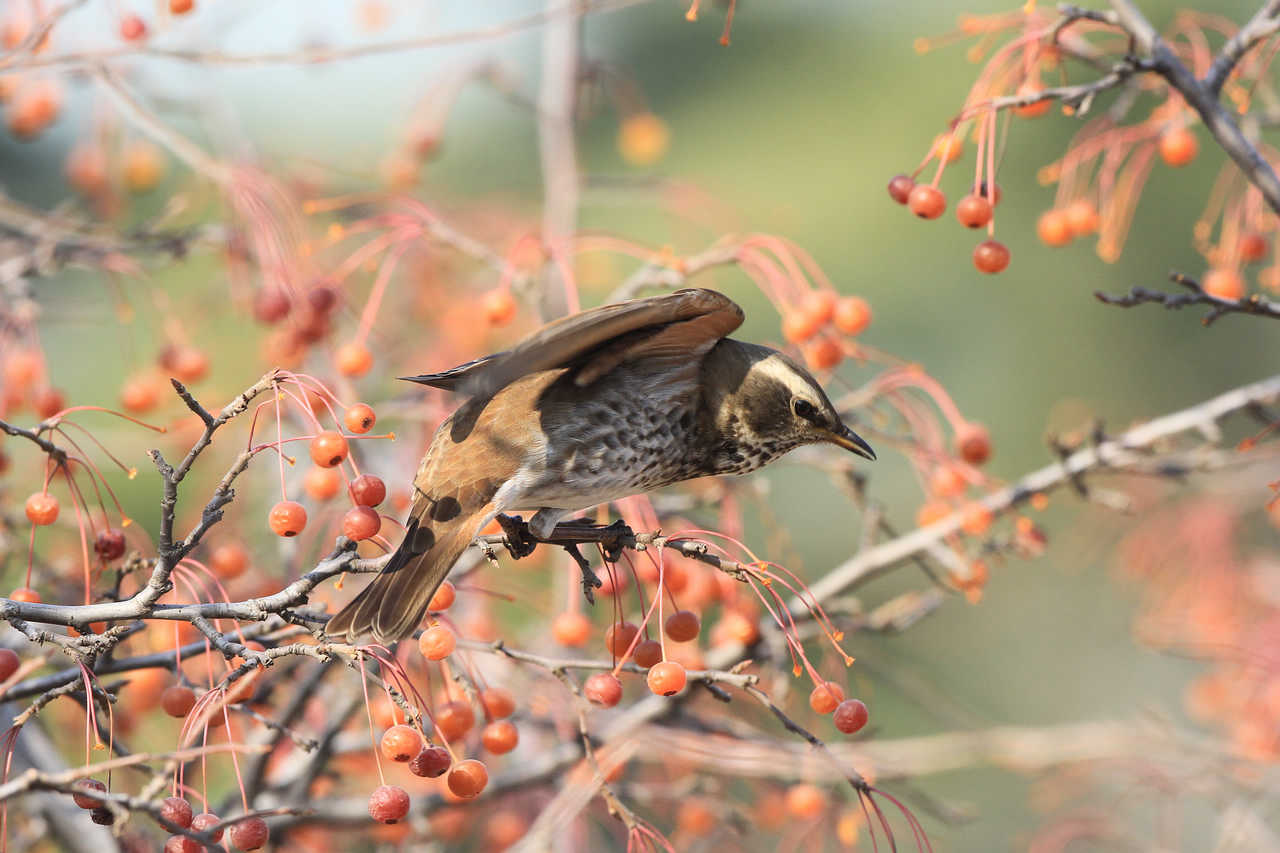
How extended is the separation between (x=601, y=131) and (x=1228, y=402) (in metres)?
9.50

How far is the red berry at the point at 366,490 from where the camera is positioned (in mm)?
1857

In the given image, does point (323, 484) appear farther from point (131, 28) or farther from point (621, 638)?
point (131, 28)

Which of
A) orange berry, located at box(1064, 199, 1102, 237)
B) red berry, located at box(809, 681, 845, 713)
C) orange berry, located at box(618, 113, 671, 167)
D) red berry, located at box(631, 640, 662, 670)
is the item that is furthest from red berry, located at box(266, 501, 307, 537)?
orange berry, located at box(618, 113, 671, 167)

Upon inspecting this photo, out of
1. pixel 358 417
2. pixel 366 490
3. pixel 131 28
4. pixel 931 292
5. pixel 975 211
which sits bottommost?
pixel 931 292

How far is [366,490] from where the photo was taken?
1.86 m

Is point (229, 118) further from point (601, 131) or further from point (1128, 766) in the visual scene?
point (601, 131)

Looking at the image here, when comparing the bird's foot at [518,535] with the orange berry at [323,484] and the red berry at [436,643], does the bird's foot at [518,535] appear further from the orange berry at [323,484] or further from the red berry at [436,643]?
the red berry at [436,643]

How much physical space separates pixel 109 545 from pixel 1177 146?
230cm

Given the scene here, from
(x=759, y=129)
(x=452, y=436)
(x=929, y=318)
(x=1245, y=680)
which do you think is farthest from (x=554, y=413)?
(x=759, y=129)

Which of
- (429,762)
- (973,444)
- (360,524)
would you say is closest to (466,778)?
(429,762)

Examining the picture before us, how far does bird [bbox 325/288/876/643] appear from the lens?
6.94 ft

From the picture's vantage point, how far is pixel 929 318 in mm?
9117

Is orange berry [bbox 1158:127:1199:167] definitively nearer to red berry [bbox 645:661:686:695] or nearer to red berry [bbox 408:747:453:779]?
red berry [bbox 645:661:686:695]

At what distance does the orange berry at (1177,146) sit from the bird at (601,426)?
0.92 m
